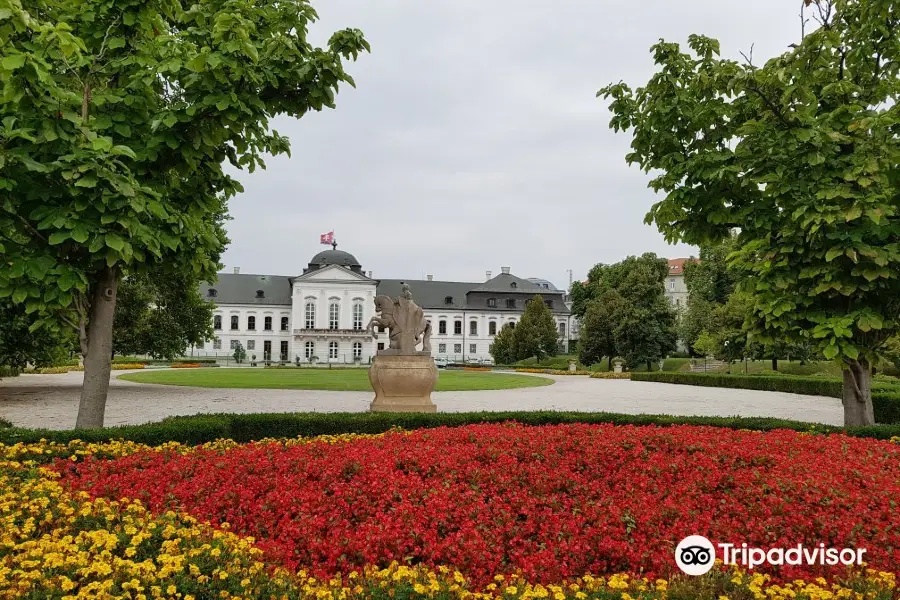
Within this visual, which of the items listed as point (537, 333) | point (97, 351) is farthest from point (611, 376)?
point (97, 351)

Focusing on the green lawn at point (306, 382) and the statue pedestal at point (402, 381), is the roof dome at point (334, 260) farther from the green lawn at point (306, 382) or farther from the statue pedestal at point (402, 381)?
the statue pedestal at point (402, 381)

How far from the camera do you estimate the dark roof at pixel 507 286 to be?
87.4 m

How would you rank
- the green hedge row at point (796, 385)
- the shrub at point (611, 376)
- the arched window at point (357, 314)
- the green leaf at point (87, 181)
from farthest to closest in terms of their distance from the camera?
the arched window at point (357, 314)
the shrub at point (611, 376)
the green hedge row at point (796, 385)
the green leaf at point (87, 181)

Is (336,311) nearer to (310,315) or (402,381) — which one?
(310,315)

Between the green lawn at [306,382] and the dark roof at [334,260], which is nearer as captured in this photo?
the green lawn at [306,382]

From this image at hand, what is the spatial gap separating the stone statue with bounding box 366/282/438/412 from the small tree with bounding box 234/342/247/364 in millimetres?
61706

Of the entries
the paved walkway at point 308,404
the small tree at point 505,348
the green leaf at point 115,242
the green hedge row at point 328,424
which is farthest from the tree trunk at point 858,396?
the small tree at point 505,348

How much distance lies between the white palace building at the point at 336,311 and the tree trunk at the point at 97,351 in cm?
6629

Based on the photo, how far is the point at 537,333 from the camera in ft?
193

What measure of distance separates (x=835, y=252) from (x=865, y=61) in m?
3.73

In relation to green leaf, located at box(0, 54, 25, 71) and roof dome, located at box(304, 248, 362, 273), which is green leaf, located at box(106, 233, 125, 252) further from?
roof dome, located at box(304, 248, 362, 273)

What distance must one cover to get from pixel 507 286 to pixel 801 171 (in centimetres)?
7997

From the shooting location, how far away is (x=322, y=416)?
9625 mm

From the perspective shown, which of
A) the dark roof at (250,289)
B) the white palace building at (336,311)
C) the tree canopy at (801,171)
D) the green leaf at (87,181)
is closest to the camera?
the green leaf at (87,181)
